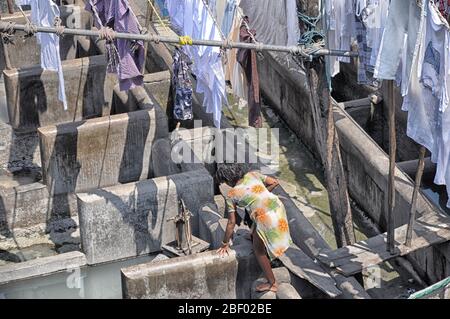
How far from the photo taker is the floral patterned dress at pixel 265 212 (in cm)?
883

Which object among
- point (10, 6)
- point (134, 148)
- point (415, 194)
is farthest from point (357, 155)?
point (10, 6)

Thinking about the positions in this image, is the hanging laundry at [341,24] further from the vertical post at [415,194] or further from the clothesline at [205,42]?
the vertical post at [415,194]

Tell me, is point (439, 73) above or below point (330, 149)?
above

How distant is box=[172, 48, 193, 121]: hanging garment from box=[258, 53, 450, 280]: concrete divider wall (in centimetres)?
146

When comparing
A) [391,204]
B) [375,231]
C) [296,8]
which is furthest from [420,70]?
[296,8]

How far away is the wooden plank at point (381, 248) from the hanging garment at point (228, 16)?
10.3ft

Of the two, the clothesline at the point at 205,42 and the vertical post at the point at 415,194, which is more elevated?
the clothesline at the point at 205,42

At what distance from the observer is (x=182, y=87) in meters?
11.4

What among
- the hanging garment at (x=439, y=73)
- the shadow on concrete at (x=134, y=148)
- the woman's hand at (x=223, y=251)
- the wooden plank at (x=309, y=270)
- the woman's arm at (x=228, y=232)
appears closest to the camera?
the hanging garment at (x=439, y=73)

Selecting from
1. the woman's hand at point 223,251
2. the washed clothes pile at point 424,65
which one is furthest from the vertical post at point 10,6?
the washed clothes pile at point 424,65

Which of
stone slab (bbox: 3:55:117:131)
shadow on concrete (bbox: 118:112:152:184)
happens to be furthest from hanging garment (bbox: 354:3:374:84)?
stone slab (bbox: 3:55:117:131)

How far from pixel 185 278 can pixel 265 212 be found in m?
1.02

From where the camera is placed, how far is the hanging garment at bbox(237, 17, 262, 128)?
10312 mm

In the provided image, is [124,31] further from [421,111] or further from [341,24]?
[421,111]
